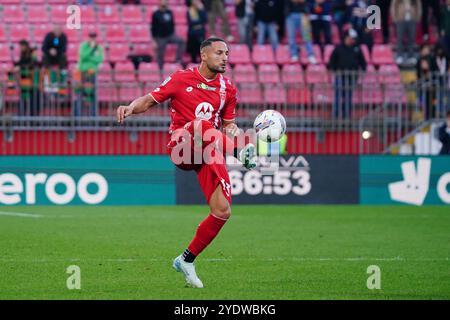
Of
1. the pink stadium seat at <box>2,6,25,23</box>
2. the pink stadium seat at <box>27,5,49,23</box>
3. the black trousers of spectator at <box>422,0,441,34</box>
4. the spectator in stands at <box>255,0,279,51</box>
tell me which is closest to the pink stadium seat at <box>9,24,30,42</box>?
the pink stadium seat at <box>2,6,25,23</box>

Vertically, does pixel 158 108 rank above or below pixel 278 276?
above

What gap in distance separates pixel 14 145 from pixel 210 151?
13.3 metres

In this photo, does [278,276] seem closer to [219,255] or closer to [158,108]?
[219,255]

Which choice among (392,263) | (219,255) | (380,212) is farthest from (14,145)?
(392,263)

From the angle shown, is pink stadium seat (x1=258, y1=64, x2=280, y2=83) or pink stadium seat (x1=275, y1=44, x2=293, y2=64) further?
pink stadium seat (x1=275, y1=44, x2=293, y2=64)

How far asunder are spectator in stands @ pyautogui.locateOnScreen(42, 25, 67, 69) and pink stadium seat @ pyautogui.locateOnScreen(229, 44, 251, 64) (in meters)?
4.66

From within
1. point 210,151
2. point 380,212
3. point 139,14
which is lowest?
point 380,212

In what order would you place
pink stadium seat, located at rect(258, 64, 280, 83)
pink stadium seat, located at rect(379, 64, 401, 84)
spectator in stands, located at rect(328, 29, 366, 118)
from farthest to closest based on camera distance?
1. pink stadium seat, located at rect(258, 64, 280, 83)
2. pink stadium seat, located at rect(379, 64, 401, 84)
3. spectator in stands, located at rect(328, 29, 366, 118)

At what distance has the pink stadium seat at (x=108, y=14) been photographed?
28.5 metres

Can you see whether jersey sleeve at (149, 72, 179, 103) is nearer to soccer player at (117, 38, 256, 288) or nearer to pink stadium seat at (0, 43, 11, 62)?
soccer player at (117, 38, 256, 288)

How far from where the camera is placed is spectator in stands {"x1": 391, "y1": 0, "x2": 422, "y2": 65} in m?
27.7

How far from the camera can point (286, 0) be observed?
28.0m

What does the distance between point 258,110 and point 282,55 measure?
13.1 ft

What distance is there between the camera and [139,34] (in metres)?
28.4
